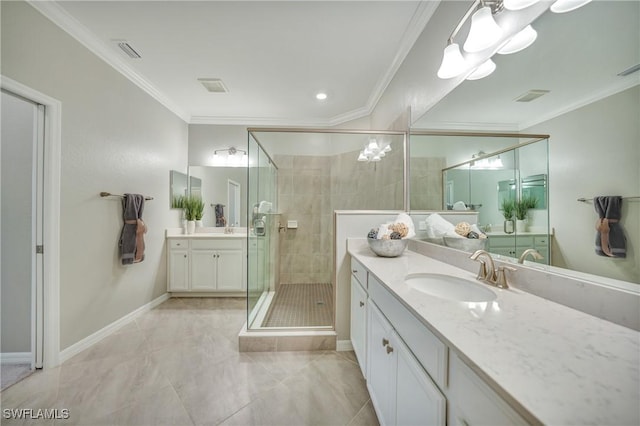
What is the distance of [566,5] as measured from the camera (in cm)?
77

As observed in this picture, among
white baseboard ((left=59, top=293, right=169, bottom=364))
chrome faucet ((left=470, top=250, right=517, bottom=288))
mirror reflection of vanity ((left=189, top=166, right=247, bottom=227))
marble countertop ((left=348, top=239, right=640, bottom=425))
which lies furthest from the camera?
mirror reflection of vanity ((left=189, top=166, right=247, bottom=227))

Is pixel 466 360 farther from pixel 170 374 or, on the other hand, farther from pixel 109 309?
pixel 109 309

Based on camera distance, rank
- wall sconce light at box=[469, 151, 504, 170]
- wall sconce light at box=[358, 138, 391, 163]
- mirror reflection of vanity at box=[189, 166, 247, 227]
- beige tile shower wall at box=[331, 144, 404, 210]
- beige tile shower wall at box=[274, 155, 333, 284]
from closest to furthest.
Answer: wall sconce light at box=[469, 151, 504, 170]
beige tile shower wall at box=[331, 144, 404, 210]
wall sconce light at box=[358, 138, 391, 163]
beige tile shower wall at box=[274, 155, 333, 284]
mirror reflection of vanity at box=[189, 166, 247, 227]

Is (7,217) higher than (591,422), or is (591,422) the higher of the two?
(7,217)

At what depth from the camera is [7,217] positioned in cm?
177

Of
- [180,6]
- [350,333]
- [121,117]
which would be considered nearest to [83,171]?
[121,117]

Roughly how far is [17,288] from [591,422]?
3052 mm

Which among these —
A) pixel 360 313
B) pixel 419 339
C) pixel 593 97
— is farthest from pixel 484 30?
pixel 360 313

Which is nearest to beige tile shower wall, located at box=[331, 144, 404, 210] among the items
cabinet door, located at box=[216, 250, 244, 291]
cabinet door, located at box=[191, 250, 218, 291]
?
cabinet door, located at box=[216, 250, 244, 291]

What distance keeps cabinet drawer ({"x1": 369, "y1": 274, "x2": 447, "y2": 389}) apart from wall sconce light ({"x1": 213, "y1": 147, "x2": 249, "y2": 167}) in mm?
3132

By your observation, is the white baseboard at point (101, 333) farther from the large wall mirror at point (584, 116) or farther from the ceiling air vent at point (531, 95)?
the ceiling air vent at point (531, 95)

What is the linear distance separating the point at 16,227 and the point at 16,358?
98 centimetres

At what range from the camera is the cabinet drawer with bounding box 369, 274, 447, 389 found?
636mm

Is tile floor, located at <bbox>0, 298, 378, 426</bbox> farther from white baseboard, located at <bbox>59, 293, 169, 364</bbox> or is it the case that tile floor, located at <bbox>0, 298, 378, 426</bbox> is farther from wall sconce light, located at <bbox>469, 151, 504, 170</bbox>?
wall sconce light, located at <bbox>469, 151, 504, 170</bbox>
